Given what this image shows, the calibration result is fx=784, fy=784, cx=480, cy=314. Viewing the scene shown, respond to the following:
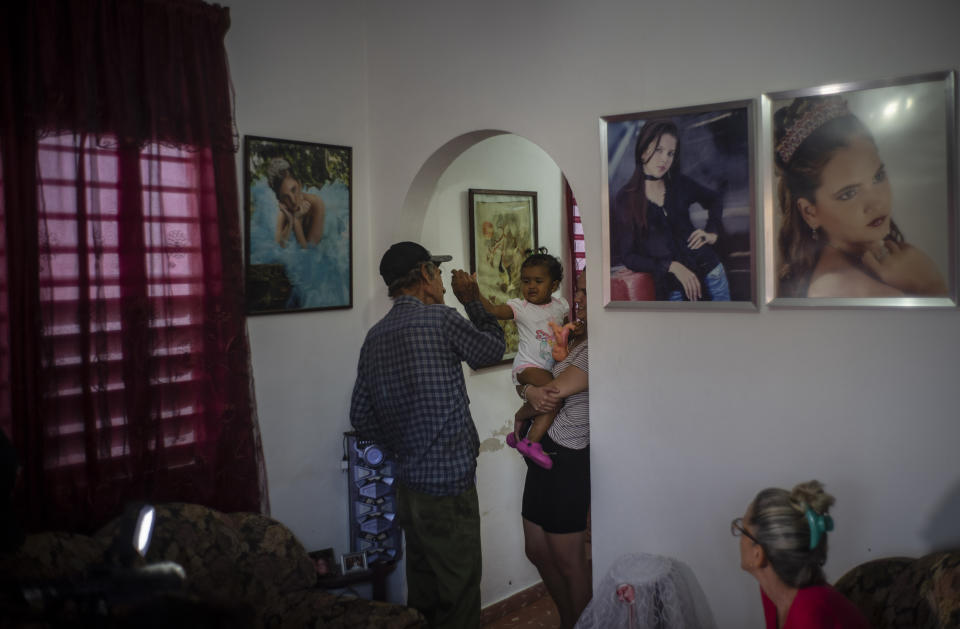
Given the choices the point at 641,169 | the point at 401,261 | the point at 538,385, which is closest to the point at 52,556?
the point at 401,261

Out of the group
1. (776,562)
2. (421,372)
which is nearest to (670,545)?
(776,562)

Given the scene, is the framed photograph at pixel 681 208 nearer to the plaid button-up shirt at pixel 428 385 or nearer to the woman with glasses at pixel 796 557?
the plaid button-up shirt at pixel 428 385

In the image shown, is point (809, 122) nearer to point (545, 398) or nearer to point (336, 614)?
point (545, 398)

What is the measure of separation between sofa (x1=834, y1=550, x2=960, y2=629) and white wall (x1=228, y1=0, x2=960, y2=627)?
0.18m

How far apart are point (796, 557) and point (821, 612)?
5.7 inches

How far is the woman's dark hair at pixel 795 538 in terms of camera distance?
2.12 meters

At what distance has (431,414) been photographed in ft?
10.00

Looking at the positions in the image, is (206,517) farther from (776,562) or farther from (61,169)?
(776,562)

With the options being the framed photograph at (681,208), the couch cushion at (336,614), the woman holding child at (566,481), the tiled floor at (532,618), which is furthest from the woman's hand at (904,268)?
the tiled floor at (532,618)

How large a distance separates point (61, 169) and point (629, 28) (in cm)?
218

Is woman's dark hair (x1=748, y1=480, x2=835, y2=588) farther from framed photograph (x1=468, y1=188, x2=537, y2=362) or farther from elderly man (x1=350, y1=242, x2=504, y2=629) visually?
framed photograph (x1=468, y1=188, x2=537, y2=362)

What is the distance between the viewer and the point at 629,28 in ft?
9.95

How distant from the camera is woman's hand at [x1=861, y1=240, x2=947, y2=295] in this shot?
2432 mm

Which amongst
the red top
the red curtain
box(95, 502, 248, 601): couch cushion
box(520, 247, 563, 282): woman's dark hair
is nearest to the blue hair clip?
the red top
